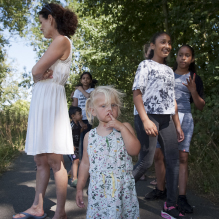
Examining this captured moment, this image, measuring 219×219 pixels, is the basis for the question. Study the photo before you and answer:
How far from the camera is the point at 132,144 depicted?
2326 mm

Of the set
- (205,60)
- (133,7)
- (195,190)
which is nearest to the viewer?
(195,190)

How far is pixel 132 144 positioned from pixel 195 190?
2524 mm

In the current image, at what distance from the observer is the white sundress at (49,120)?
3.05 meters

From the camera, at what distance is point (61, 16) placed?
10.5ft

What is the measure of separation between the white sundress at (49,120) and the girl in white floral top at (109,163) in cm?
70

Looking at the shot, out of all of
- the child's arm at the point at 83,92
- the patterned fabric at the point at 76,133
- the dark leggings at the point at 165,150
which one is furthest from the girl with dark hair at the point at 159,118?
the child's arm at the point at 83,92

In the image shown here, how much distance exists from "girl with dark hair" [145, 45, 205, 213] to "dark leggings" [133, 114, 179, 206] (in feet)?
1.28

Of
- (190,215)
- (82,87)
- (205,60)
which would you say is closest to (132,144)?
(190,215)

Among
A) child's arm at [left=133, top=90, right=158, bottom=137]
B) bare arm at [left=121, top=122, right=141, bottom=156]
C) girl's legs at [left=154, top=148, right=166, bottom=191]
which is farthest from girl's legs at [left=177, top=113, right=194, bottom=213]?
bare arm at [left=121, top=122, right=141, bottom=156]

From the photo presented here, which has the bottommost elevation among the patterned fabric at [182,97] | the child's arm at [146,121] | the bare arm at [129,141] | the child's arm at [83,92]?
the bare arm at [129,141]

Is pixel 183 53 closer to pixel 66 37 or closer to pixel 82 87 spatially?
pixel 66 37

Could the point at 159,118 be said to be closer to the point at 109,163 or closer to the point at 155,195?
the point at 109,163

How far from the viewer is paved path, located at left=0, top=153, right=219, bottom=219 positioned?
342 centimetres

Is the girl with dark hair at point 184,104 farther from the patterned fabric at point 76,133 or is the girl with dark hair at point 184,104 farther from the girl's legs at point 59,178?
the patterned fabric at point 76,133
